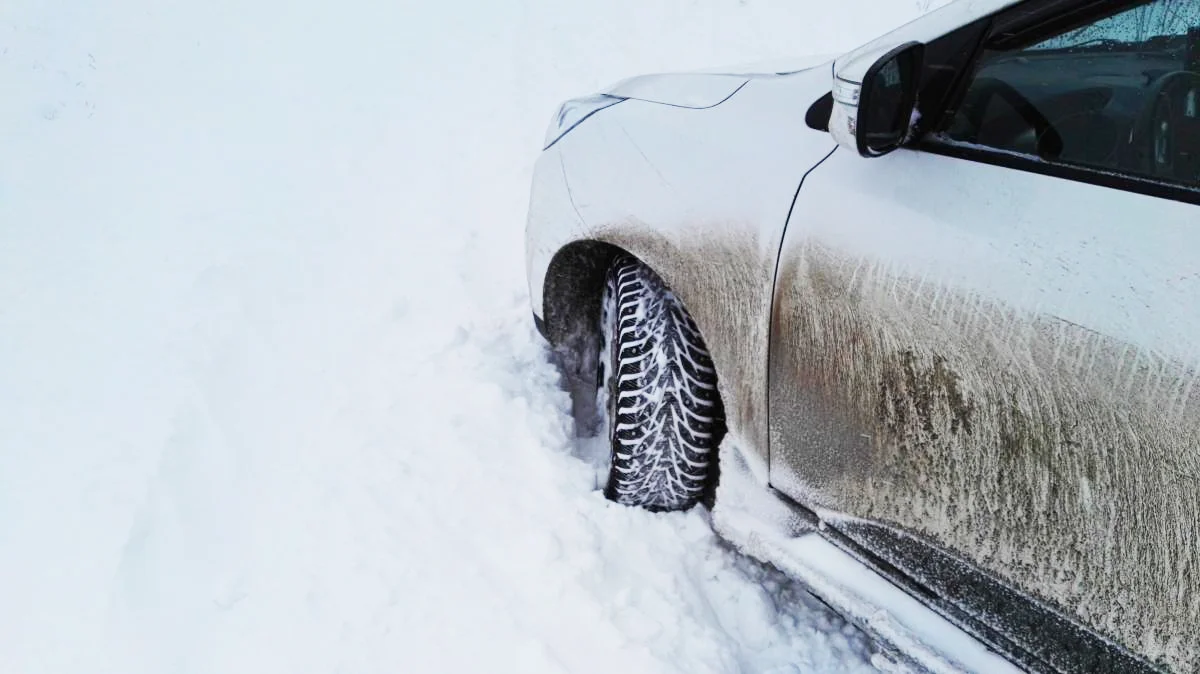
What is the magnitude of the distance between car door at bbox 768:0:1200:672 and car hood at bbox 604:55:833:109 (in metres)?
0.53

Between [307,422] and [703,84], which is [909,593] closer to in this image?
[703,84]

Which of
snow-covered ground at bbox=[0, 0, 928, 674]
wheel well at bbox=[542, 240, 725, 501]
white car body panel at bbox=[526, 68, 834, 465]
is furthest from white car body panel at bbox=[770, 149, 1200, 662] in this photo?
snow-covered ground at bbox=[0, 0, 928, 674]

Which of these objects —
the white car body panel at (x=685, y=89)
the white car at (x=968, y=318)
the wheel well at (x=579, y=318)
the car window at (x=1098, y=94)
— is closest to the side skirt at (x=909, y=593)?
the white car at (x=968, y=318)

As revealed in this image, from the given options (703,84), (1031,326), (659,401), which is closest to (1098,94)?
(1031,326)

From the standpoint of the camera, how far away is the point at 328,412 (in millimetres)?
2754

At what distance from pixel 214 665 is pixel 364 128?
14.0 feet

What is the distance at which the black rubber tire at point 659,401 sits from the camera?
208cm

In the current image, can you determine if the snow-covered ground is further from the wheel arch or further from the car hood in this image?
the car hood

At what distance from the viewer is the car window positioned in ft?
4.09

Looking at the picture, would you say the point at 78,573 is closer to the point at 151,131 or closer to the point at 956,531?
the point at 956,531

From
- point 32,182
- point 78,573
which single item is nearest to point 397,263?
point 78,573

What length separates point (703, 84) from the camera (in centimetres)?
209

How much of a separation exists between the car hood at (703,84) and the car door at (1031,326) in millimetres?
527

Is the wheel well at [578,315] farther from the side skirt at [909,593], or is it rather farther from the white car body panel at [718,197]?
the side skirt at [909,593]
